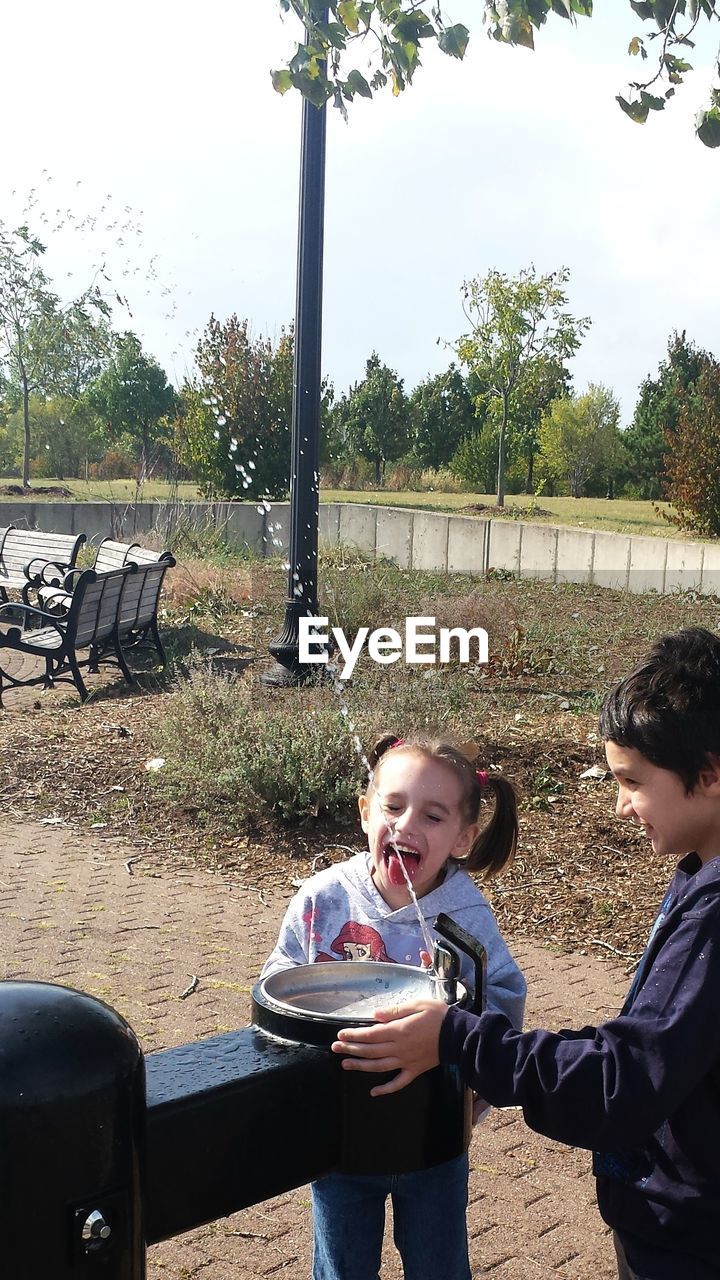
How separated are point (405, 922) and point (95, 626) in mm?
7903

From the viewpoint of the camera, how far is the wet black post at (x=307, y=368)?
8531 mm

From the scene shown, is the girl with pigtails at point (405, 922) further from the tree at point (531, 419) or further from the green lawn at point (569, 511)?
the tree at point (531, 419)

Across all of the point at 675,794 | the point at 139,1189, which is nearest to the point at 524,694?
the point at 675,794

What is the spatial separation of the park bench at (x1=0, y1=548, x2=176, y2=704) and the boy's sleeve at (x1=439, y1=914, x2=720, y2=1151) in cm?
807

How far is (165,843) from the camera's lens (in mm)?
6031

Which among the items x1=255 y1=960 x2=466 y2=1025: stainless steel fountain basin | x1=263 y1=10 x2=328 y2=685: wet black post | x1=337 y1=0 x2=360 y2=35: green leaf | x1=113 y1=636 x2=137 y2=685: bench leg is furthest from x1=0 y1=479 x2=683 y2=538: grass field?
x1=255 y1=960 x2=466 y2=1025: stainless steel fountain basin

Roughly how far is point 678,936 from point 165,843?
4.72 meters

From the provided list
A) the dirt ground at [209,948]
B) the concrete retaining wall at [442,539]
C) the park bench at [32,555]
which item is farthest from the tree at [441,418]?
the dirt ground at [209,948]

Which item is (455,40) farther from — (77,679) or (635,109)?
(77,679)

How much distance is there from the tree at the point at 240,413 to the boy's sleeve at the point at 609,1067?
24348mm

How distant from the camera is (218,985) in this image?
4.28 metres

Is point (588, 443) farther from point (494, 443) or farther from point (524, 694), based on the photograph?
point (524, 694)

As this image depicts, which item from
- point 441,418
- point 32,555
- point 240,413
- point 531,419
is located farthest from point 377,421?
point 32,555

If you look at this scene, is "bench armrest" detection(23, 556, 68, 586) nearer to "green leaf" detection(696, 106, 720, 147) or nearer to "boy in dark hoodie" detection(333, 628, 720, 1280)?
"green leaf" detection(696, 106, 720, 147)
